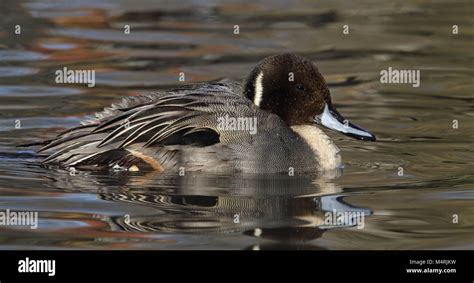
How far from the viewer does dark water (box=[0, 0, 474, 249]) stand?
808cm

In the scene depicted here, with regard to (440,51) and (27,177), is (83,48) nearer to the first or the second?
(440,51)

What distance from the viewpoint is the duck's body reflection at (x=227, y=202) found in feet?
26.5

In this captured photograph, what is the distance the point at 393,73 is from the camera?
1342 cm
